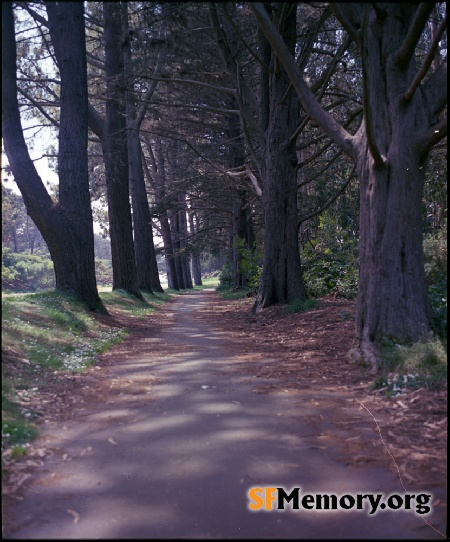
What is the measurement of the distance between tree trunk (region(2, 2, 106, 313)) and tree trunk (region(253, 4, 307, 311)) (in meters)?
4.27

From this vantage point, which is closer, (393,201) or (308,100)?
(393,201)

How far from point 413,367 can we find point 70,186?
364 inches

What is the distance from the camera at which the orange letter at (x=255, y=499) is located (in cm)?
281

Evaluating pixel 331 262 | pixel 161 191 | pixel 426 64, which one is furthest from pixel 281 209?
pixel 161 191

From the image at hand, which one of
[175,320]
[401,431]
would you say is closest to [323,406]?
[401,431]

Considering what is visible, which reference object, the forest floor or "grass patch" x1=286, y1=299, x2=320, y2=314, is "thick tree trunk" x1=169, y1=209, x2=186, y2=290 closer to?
"grass patch" x1=286, y1=299, x2=320, y2=314

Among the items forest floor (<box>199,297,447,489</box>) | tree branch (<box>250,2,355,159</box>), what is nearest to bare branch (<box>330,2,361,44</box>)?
tree branch (<box>250,2,355,159</box>)

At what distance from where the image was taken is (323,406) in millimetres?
4953

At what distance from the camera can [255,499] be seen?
2896 millimetres

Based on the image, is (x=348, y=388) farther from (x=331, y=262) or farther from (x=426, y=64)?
(x=331, y=262)

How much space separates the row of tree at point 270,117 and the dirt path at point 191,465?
2.14m

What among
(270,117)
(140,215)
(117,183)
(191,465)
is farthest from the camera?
(140,215)

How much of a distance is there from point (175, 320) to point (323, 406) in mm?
10788

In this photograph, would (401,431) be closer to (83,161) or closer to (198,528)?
(198,528)
